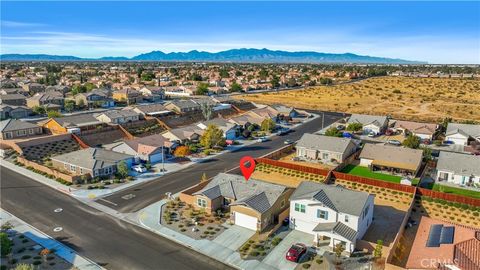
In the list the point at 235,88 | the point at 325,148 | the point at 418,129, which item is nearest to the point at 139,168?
the point at 325,148

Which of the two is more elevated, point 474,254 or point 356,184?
point 474,254

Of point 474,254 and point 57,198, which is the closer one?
point 474,254

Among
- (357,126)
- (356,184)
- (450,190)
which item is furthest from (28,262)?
(357,126)

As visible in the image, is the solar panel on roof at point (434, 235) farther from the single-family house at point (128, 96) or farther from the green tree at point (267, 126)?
the single-family house at point (128, 96)

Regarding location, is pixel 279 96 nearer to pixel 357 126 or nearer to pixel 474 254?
pixel 357 126

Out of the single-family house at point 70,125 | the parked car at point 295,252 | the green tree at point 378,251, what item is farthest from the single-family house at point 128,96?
the green tree at point 378,251

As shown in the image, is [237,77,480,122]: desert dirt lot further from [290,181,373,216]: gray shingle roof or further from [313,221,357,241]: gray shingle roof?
[313,221,357,241]: gray shingle roof
